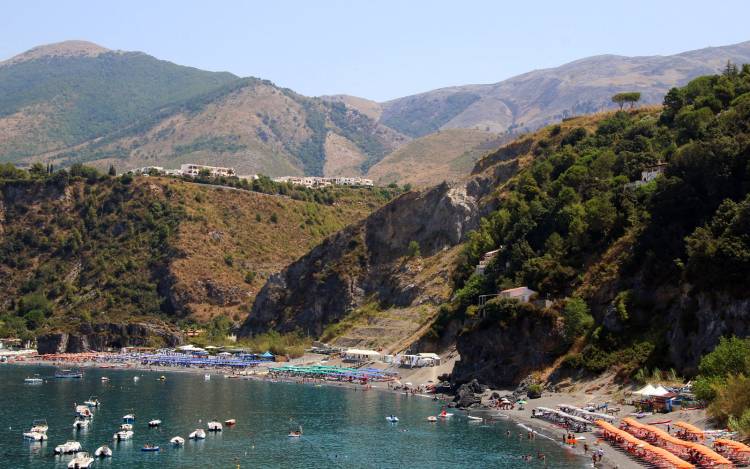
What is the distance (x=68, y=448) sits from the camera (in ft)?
273

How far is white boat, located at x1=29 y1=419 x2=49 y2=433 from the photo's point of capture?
301ft

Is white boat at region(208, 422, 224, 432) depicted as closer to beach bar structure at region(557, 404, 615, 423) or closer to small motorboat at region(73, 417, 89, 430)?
small motorboat at region(73, 417, 89, 430)

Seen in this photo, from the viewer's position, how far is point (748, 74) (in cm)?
14338

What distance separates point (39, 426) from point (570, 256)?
65451 millimetres

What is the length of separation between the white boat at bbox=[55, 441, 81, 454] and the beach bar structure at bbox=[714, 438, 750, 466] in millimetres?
52960

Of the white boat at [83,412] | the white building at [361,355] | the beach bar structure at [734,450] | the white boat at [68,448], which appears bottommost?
the white building at [361,355]

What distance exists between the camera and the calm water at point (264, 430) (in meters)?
80.1

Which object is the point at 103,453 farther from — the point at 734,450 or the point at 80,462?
the point at 734,450

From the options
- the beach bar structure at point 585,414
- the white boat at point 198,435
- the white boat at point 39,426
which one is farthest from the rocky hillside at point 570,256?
the white boat at point 39,426

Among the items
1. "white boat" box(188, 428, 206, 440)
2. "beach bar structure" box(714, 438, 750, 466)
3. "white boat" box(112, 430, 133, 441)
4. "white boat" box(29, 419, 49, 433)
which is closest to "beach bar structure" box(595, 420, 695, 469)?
"beach bar structure" box(714, 438, 750, 466)

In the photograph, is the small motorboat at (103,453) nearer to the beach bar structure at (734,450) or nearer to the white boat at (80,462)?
the white boat at (80,462)

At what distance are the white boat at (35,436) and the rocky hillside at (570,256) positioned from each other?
51.2 metres

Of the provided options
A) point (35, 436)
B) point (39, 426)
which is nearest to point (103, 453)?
point (35, 436)

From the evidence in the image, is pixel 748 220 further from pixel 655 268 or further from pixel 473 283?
pixel 473 283
